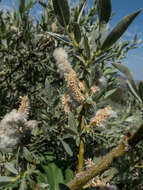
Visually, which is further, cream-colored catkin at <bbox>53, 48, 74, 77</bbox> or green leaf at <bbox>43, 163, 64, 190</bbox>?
green leaf at <bbox>43, 163, 64, 190</bbox>

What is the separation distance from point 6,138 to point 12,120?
0.21 feet

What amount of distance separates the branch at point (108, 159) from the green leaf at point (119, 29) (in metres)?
0.24

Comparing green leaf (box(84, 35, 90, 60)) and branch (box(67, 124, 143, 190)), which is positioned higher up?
green leaf (box(84, 35, 90, 60))

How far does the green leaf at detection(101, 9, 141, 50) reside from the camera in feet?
1.49

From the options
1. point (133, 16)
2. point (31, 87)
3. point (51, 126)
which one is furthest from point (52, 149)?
point (133, 16)

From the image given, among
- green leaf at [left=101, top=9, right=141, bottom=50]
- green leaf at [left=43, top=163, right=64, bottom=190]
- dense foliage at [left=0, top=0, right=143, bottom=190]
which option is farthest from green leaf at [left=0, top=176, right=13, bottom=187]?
green leaf at [left=101, top=9, right=141, bottom=50]

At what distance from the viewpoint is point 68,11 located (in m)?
0.56

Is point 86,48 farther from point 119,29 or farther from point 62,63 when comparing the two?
point 62,63

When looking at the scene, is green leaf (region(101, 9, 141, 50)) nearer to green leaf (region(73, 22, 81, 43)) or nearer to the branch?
green leaf (region(73, 22, 81, 43))

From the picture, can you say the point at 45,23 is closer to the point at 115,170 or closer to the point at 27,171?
the point at 27,171

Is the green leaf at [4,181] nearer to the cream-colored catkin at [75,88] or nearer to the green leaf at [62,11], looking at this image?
the cream-colored catkin at [75,88]

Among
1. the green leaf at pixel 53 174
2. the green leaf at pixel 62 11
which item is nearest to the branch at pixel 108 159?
the green leaf at pixel 62 11

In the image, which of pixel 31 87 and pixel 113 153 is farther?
pixel 31 87

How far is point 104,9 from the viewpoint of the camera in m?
0.50
